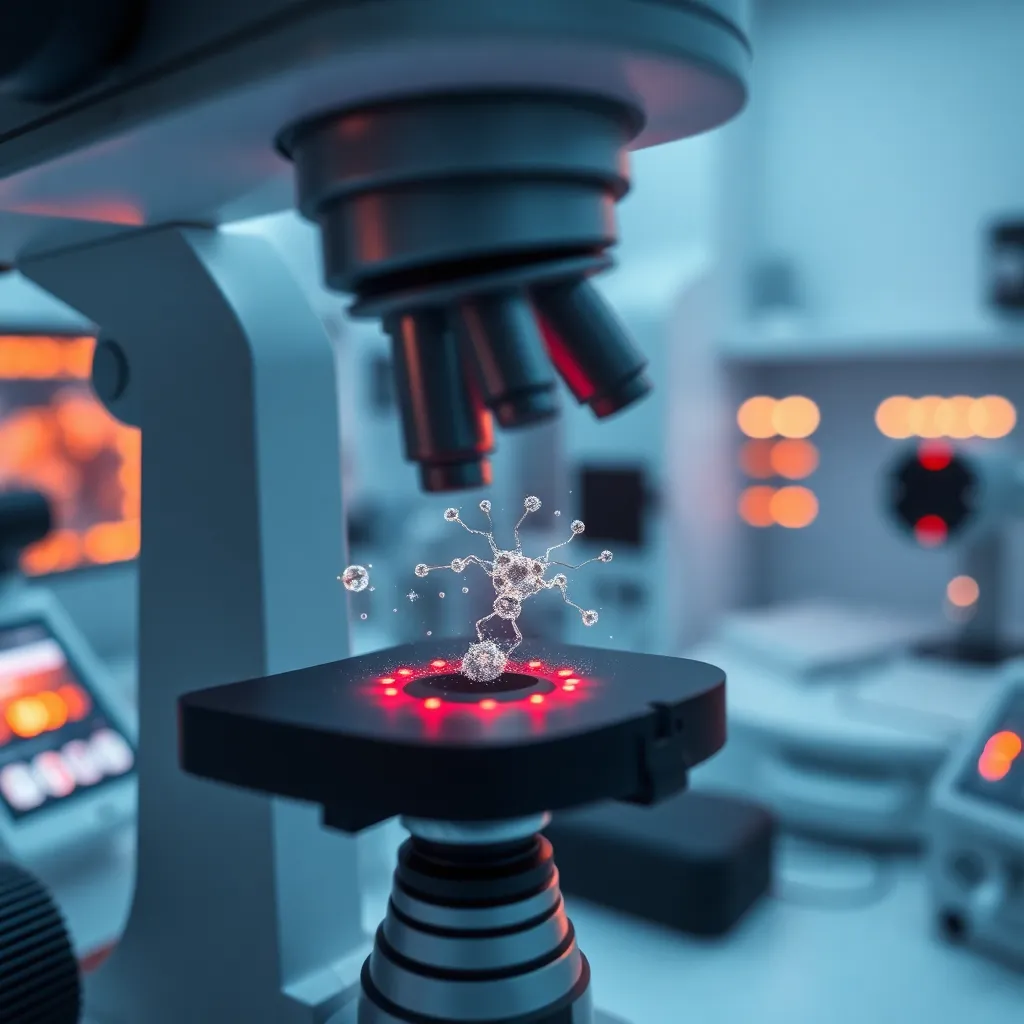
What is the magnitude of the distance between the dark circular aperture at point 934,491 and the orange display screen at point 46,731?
3.33 ft

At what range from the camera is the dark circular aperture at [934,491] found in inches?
53.2

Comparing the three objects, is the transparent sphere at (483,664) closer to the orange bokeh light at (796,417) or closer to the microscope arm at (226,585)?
the microscope arm at (226,585)

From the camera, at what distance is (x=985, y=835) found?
2.75ft

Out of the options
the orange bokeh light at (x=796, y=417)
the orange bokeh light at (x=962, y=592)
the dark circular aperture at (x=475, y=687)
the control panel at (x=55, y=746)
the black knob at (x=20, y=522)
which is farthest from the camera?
the orange bokeh light at (x=796, y=417)

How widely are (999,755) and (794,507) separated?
3.93 ft

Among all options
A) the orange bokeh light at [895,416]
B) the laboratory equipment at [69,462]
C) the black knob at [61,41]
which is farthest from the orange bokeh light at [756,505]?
the black knob at [61,41]

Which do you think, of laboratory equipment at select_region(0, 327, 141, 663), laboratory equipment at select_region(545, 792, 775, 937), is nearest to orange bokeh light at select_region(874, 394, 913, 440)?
laboratory equipment at select_region(545, 792, 775, 937)

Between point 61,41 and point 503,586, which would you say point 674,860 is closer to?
point 503,586

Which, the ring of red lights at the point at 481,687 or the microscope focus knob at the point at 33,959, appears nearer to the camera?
the ring of red lights at the point at 481,687

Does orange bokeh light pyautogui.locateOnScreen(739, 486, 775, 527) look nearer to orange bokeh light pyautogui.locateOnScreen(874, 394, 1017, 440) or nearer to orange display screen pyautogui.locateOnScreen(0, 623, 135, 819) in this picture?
orange bokeh light pyautogui.locateOnScreen(874, 394, 1017, 440)

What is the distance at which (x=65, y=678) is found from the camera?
3.58 feet

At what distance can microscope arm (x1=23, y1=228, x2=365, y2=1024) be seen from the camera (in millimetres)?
661

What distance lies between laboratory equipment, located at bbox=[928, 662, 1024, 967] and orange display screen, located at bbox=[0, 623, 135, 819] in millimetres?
773

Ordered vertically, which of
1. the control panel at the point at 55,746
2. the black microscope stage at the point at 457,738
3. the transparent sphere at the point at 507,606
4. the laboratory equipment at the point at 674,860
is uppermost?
the transparent sphere at the point at 507,606
